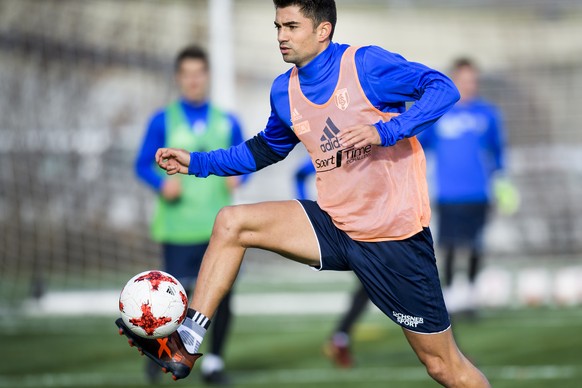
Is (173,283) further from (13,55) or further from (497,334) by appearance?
(13,55)

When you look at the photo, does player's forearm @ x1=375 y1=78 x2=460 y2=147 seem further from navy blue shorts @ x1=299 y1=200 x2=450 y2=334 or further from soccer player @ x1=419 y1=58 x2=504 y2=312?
soccer player @ x1=419 y1=58 x2=504 y2=312

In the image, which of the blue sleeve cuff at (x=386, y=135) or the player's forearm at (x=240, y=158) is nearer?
the blue sleeve cuff at (x=386, y=135)

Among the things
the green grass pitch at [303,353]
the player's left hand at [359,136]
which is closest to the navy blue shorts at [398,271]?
the player's left hand at [359,136]

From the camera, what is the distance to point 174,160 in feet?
19.3

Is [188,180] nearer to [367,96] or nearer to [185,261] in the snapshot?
[185,261]

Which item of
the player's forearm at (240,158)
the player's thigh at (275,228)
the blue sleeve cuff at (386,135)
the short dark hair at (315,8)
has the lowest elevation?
the player's thigh at (275,228)

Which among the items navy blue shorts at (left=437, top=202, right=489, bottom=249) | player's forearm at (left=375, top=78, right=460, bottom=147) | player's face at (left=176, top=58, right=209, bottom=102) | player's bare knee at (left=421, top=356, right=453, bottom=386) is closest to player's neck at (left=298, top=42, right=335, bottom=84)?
player's forearm at (left=375, top=78, right=460, bottom=147)

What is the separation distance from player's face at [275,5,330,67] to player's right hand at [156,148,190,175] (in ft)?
2.41

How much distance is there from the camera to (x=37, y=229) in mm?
12859

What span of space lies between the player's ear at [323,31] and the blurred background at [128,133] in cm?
613

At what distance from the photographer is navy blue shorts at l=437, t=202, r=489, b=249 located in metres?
11.3

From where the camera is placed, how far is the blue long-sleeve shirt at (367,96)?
211 inches

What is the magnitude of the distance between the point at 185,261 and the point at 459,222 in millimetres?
3454

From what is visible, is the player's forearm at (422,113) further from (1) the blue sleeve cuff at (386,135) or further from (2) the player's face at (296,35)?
(2) the player's face at (296,35)
